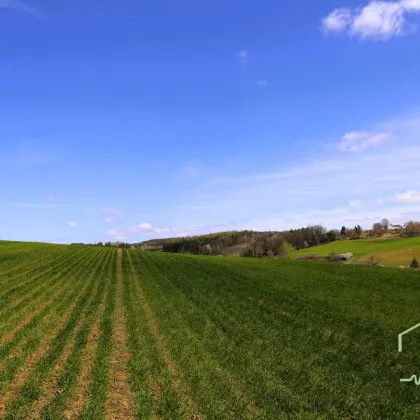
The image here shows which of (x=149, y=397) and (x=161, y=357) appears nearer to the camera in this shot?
(x=149, y=397)

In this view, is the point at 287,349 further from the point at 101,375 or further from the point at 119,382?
the point at 101,375

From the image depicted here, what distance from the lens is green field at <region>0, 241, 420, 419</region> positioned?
1020 centimetres

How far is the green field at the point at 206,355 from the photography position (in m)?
10.2

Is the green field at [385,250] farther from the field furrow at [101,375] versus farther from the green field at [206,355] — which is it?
the field furrow at [101,375]

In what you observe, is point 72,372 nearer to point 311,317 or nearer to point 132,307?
point 132,307

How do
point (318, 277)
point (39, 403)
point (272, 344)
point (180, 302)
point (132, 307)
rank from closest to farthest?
point (39, 403), point (272, 344), point (132, 307), point (180, 302), point (318, 277)

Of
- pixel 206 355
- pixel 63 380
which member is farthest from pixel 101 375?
pixel 206 355

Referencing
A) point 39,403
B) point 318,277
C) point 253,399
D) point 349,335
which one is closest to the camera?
point 39,403

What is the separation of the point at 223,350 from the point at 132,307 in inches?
414

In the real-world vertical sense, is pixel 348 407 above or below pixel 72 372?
below

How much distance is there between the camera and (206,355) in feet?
47.3

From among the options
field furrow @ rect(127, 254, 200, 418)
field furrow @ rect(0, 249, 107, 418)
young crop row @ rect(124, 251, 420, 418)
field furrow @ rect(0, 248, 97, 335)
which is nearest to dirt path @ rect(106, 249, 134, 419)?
field furrow @ rect(127, 254, 200, 418)

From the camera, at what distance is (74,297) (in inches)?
1065

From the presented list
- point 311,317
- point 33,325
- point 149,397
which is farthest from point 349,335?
point 33,325
